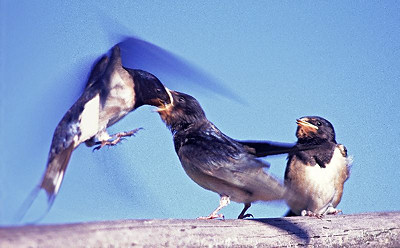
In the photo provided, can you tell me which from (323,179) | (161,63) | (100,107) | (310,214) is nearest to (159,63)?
(161,63)

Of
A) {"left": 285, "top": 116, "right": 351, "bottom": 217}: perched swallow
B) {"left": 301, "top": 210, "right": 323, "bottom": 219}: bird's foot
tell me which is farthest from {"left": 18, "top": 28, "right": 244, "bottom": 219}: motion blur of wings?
{"left": 285, "top": 116, "right": 351, "bottom": 217}: perched swallow

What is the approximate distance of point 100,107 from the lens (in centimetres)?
84

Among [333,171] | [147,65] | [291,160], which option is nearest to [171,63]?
[147,65]

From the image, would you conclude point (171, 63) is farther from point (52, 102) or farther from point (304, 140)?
point (304, 140)

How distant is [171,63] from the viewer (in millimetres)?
925

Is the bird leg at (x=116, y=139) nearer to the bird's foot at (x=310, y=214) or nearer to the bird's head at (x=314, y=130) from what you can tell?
the bird's foot at (x=310, y=214)

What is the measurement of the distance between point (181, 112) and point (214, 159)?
0.14 meters

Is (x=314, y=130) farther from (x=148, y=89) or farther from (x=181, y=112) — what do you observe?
(x=148, y=89)

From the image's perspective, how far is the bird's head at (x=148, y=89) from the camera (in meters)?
0.92

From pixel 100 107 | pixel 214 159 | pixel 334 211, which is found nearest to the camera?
Result: pixel 100 107

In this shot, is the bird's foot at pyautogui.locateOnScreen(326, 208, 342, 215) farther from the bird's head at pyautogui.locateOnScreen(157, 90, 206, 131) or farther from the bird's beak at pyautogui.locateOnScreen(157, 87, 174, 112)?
the bird's beak at pyautogui.locateOnScreen(157, 87, 174, 112)

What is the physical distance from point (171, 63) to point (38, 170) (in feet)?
1.16

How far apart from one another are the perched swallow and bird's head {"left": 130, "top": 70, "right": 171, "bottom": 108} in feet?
2.76

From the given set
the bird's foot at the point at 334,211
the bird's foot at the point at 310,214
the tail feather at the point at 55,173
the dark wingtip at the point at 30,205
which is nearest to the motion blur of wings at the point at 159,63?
the tail feather at the point at 55,173
